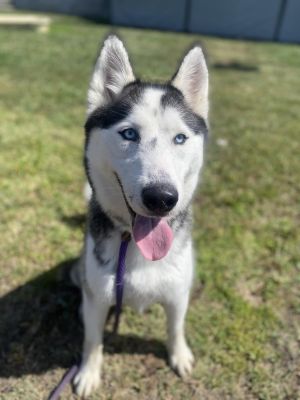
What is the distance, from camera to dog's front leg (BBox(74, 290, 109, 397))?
2475 mm

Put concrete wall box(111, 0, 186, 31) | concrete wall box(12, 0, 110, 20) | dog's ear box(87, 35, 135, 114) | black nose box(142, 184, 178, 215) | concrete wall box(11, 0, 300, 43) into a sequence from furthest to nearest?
concrete wall box(12, 0, 110, 20) → concrete wall box(111, 0, 186, 31) → concrete wall box(11, 0, 300, 43) → dog's ear box(87, 35, 135, 114) → black nose box(142, 184, 178, 215)

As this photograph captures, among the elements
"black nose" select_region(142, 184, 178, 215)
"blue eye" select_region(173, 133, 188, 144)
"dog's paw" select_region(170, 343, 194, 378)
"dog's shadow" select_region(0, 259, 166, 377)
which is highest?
"blue eye" select_region(173, 133, 188, 144)

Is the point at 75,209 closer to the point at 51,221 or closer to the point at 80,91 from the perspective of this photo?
the point at 51,221

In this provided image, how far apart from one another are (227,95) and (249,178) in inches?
129

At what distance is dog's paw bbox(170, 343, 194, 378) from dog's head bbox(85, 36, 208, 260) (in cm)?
110

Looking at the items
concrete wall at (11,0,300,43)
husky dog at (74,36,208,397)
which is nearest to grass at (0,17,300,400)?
husky dog at (74,36,208,397)

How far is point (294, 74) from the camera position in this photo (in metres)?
9.34

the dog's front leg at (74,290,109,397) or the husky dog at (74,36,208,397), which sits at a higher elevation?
the husky dog at (74,36,208,397)

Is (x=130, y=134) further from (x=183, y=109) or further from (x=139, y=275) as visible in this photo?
(x=139, y=275)

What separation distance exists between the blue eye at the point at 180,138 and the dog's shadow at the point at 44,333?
1596 mm

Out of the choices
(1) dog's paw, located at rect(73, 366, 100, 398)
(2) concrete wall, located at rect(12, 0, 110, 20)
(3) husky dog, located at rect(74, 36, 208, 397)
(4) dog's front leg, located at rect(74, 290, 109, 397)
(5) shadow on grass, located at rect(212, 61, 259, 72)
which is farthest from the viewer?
(2) concrete wall, located at rect(12, 0, 110, 20)

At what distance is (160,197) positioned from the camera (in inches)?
69.2

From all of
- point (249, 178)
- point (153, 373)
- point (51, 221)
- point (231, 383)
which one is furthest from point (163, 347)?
point (249, 178)

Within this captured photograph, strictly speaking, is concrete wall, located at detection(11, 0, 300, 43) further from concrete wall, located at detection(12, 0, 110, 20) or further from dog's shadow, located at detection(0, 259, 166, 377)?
dog's shadow, located at detection(0, 259, 166, 377)
